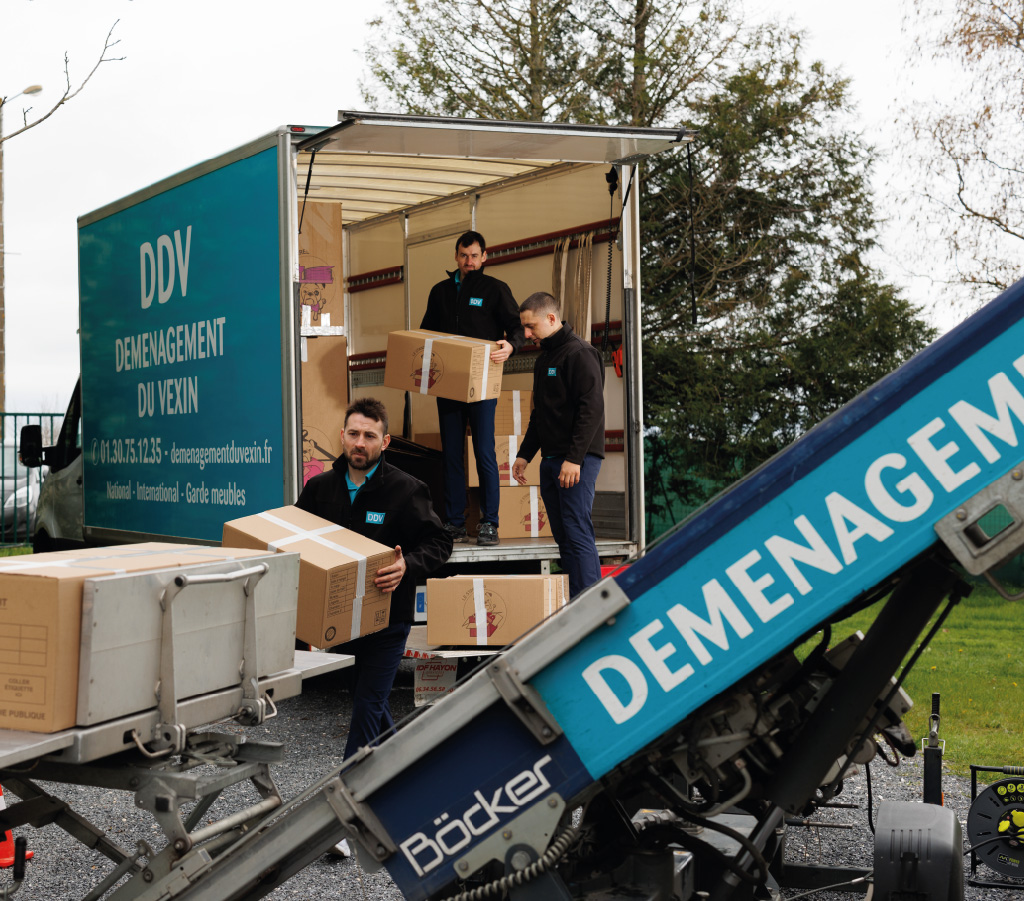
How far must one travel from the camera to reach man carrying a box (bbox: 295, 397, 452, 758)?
467cm

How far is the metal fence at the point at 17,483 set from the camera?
53.6 feet

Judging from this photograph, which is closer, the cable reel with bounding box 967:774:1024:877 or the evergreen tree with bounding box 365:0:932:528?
the cable reel with bounding box 967:774:1024:877

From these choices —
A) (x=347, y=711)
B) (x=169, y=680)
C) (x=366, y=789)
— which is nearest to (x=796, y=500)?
(x=366, y=789)

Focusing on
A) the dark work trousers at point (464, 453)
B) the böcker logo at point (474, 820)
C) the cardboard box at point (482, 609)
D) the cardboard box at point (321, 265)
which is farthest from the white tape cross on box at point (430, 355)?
the böcker logo at point (474, 820)

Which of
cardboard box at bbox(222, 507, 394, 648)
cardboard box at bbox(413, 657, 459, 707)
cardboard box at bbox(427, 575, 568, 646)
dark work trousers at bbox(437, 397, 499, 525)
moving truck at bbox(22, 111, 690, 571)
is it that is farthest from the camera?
dark work trousers at bbox(437, 397, 499, 525)

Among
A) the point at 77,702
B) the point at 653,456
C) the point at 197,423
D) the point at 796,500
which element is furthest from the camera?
the point at 653,456

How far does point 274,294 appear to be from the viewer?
6211mm

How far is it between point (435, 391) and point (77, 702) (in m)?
4.64

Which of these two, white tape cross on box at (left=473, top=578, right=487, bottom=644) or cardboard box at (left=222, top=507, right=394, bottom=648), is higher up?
cardboard box at (left=222, top=507, right=394, bottom=648)

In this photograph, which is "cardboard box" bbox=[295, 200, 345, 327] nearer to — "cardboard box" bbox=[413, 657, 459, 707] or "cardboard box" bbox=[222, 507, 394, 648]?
"cardboard box" bbox=[413, 657, 459, 707]

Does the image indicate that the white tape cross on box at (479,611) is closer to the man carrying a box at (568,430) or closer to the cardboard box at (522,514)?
the man carrying a box at (568,430)

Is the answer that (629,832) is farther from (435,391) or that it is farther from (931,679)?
(931,679)

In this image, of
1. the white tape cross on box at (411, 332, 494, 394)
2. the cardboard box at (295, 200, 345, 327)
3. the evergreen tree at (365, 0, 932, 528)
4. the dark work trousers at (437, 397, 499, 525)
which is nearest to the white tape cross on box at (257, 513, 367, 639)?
the dark work trousers at (437, 397, 499, 525)

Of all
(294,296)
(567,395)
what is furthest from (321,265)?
(567,395)
